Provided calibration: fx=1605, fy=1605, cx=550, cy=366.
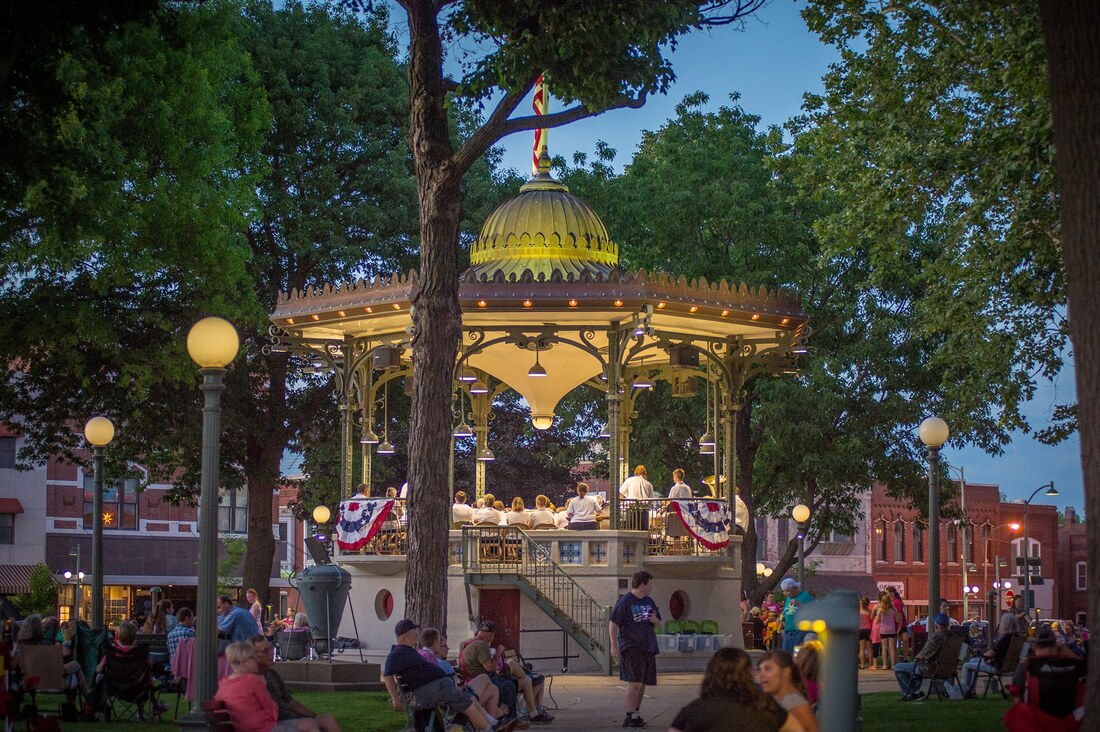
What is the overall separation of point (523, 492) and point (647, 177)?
11411mm

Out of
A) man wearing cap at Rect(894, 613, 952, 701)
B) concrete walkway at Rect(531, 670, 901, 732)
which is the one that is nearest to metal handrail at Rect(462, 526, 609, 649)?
concrete walkway at Rect(531, 670, 901, 732)

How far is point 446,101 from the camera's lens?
59.4 ft

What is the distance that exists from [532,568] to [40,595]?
1320 inches

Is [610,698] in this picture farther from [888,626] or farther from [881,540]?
[881,540]

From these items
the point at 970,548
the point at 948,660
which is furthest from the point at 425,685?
the point at 970,548

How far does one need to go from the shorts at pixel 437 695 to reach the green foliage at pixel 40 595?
142ft

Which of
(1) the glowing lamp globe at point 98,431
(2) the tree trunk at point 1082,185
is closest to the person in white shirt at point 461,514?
(1) the glowing lamp globe at point 98,431

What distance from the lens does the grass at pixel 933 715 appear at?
52.7ft

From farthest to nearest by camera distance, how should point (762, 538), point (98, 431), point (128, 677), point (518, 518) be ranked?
point (762, 538) < point (518, 518) < point (98, 431) < point (128, 677)

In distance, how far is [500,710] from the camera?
1522 cm

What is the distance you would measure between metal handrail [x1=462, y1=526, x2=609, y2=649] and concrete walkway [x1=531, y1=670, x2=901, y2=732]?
3.31ft

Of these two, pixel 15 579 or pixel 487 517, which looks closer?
pixel 487 517

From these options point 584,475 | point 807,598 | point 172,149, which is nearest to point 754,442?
point 584,475

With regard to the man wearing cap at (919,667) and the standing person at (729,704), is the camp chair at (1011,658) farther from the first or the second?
the standing person at (729,704)
